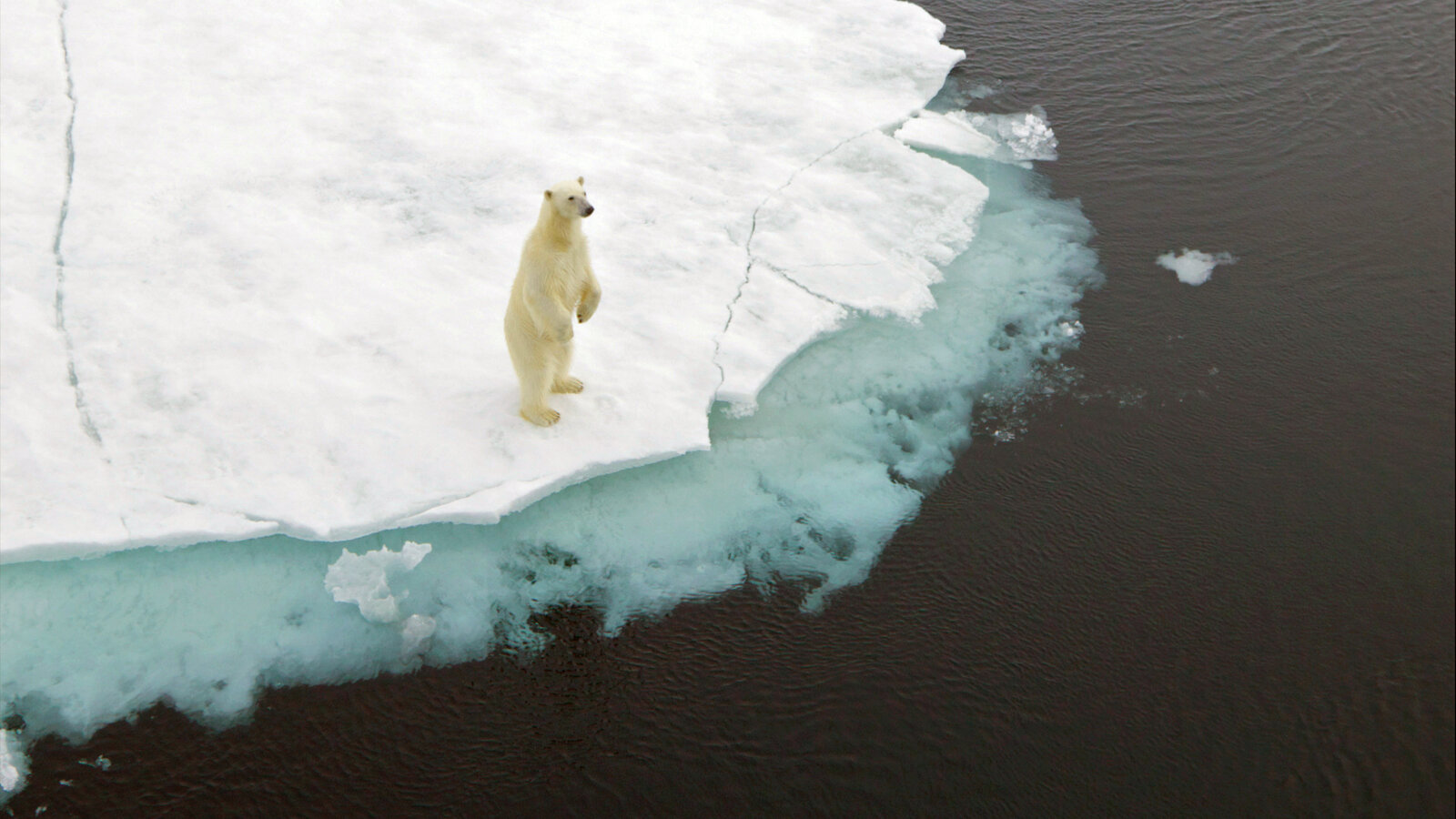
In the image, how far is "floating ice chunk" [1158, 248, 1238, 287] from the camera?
6863 millimetres

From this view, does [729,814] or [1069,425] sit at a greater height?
[1069,425]

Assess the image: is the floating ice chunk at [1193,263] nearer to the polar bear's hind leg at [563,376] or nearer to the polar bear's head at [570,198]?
the polar bear's hind leg at [563,376]

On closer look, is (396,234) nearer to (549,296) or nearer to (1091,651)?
(549,296)

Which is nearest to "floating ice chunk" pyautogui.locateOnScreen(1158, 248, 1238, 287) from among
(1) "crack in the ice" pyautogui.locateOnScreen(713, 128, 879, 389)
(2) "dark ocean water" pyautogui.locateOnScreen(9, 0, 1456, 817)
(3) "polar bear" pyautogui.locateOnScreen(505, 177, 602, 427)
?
(2) "dark ocean water" pyautogui.locateOnScreen(9, 0, 1456, 817)

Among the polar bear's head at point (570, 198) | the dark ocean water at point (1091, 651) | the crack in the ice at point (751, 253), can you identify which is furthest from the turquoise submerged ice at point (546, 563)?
the polar bear's head at point (570, 198)

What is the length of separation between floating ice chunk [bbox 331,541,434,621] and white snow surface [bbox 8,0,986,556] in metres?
0.16

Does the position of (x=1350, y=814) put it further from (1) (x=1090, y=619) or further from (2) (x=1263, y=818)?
(1) (x=1090, y=619)

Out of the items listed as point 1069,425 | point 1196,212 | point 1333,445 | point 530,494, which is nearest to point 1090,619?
point 1069,425

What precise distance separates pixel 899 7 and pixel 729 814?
728cm

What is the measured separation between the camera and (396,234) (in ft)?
21.5

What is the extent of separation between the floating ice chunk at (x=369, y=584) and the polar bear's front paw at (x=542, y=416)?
89 cm

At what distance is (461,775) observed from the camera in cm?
451

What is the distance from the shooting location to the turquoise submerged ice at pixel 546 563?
477 centimetres

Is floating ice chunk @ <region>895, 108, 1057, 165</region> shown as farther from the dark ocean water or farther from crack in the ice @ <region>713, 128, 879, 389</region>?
the dark ocean water
